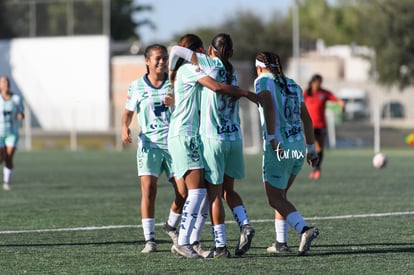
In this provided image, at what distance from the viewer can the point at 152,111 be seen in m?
11.3

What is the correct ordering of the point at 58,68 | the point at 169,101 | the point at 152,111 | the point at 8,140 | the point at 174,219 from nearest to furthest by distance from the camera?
the point at 169,101 → the point at 152,111 → the point at 174,219 → the point at 8,140 → the point at 58,68

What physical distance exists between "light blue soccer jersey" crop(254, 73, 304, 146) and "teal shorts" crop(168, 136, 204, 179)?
2.38 ft

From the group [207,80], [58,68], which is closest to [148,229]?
[207,80]

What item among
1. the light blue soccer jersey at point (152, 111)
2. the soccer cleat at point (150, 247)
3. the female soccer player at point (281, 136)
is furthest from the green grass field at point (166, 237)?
the light blue soccer jersey at point (152, 111)

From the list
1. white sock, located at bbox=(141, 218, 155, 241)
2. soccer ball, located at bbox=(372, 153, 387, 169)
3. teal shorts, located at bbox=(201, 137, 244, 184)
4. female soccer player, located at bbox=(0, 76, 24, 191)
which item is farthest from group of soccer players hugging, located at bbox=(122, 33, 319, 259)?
soccer ball, located at bbox=(372, 153, 387, 169)

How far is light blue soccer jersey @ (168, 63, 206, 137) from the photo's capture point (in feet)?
33.2

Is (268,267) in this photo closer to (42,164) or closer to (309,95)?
(309,95)

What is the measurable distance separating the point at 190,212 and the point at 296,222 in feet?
3.41

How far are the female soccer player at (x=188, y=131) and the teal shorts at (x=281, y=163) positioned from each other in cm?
71

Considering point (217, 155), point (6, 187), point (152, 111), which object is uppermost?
point (152, 111)

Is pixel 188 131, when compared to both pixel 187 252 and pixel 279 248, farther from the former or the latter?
A: pixel 279 248

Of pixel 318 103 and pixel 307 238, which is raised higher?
pixel 318 103

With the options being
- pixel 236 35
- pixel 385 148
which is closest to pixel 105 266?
pixel 385 148

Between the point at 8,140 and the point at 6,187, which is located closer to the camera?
the point at 6,187
